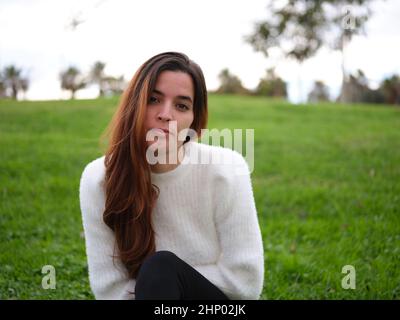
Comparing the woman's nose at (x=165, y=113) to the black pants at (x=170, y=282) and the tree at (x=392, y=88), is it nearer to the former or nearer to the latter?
the black pants at (x=170, y=282)

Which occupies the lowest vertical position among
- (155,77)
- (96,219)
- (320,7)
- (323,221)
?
(323,221)

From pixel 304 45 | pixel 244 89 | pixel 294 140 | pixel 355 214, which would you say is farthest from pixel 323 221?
pixel 244 89

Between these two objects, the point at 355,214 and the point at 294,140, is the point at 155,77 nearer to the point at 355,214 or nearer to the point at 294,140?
the point at 355,214

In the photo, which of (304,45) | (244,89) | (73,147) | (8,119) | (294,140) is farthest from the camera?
(244,89)

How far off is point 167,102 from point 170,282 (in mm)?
800

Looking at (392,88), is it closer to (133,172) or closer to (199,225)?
(199,225)

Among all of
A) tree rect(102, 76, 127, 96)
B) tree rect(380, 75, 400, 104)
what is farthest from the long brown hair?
tree rect(380, 75, 400, 104)

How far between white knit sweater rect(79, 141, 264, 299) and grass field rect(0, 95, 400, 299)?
3.14 feet

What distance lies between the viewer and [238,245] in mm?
2053

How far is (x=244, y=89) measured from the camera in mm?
31797

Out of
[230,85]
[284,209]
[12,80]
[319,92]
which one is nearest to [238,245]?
[284,209]

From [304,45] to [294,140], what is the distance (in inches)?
153
